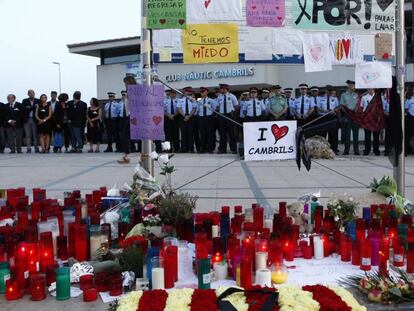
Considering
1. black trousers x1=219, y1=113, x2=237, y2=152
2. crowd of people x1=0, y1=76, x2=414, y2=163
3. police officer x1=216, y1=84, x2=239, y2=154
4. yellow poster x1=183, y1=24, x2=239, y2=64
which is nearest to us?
yellow poster x1=183, y1=24, x2=239, y2=64

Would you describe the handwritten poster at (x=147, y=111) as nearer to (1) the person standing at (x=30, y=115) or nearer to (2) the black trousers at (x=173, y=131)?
(2) the black trousers at (x=173, y=131)

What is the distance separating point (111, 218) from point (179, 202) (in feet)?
2.39

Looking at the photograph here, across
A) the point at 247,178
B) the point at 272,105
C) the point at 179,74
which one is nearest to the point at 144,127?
the point at 247,178

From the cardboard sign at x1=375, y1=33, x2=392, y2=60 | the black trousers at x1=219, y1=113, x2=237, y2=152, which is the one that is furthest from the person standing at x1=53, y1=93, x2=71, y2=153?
the cardboard sign at x1=375, y1=33, x2=392, y2=60

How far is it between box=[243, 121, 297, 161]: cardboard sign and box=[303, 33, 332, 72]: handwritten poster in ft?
3.35

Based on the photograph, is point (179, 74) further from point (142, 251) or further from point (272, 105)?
point (142, 251)

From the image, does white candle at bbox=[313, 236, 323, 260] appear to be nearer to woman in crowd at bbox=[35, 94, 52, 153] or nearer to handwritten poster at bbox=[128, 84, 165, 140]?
handwritten poster at bbox=[128, 84, 165, 140]

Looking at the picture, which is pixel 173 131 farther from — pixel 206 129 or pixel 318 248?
pixel 318 248

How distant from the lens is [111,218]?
4.91 metres

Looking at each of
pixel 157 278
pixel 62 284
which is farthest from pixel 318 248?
pixel 62 284

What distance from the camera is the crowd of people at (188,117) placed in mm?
14234

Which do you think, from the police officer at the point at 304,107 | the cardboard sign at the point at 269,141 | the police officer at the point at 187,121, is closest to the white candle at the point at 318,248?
the cardboard sign at the point at 269,141

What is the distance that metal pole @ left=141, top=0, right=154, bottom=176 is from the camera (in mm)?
5844

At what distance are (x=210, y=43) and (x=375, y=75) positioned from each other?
2.02 metres
